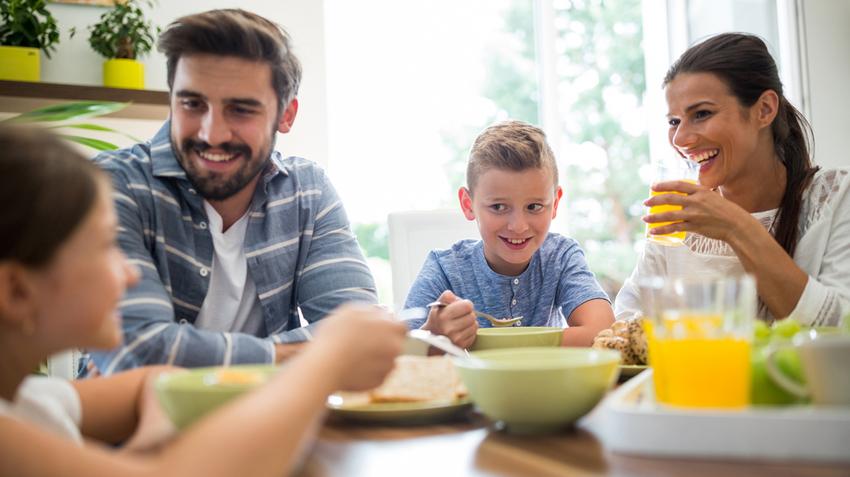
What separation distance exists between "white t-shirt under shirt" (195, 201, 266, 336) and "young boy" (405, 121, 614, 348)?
55cm

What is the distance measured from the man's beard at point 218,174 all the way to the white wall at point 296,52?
1.94 meters

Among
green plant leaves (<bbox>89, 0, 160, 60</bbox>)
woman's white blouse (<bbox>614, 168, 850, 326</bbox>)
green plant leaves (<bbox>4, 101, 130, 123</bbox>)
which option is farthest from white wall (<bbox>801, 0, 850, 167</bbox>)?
green plant leaves (<bbox>4, 101, 130, 123</bbox>)

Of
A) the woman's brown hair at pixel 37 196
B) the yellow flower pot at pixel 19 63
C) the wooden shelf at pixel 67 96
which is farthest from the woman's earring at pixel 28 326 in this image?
the yellow flower pot at pixel 19 63

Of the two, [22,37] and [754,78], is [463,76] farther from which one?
[754,78]

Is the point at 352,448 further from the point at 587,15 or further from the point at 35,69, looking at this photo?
the point at 587,15

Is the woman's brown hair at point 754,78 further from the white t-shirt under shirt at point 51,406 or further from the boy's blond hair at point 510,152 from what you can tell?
the white t-shirt under shirt at point 51,406

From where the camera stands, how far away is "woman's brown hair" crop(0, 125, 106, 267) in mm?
662

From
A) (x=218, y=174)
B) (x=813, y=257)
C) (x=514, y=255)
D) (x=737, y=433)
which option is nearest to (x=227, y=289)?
(x=218, y=174)

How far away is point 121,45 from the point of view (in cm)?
316

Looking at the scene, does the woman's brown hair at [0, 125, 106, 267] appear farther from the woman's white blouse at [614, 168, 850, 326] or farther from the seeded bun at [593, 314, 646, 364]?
the woman's white blouse at [614, 168, 850, 326]

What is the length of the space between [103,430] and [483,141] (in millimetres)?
1524

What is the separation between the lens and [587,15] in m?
4.90

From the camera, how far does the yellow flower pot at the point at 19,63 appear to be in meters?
2.90

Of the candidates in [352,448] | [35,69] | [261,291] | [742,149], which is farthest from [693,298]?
[35,69]
